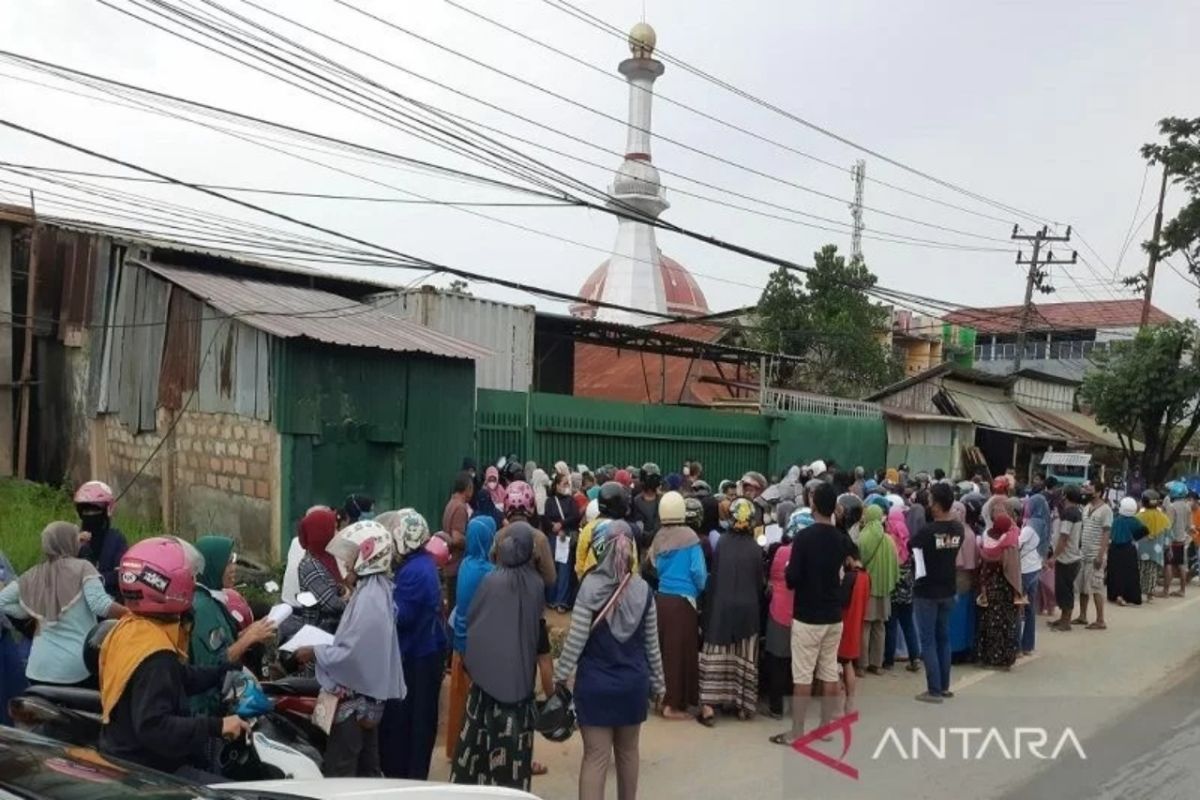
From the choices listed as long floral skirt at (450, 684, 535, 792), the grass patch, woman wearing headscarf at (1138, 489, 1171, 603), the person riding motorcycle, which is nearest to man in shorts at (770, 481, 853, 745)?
long floral skirt at (450, 684, 535, 792)

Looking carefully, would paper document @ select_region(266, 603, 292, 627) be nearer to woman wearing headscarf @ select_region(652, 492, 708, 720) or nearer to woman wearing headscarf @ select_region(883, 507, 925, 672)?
woman wearing headscarf @ select_region(652, 492, 708, 720)

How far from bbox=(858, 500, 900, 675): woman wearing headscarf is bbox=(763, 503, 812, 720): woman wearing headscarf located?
0.94m

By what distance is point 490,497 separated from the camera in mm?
10633

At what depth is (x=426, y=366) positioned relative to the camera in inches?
456

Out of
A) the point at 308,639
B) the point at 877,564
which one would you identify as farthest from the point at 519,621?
the point at 877,564

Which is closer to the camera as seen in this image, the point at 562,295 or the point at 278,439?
the point at 278,439

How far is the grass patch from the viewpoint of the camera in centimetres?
900

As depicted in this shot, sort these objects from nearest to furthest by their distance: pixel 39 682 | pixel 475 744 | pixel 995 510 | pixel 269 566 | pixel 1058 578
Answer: pixel 39 682 < pixel 475 744 < pixel 995 510 < pixel 269 566 < pixel 1058 578

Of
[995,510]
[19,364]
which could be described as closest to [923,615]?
[995,510]

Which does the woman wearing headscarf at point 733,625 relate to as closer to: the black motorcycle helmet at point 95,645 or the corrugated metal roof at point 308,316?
the black motorcycle helmet at point 95,645

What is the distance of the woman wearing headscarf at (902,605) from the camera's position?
28.2 ft

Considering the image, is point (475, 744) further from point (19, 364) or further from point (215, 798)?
point (19, 364)

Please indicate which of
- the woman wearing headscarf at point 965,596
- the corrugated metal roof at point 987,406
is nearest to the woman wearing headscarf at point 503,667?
the woman wearing headscarf at point 965,596

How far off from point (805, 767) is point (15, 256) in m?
12.7
